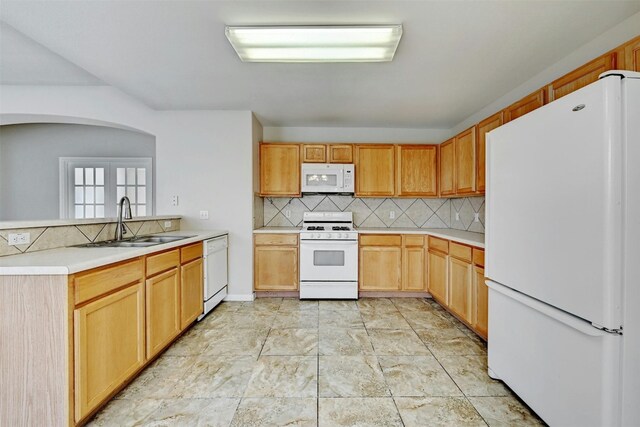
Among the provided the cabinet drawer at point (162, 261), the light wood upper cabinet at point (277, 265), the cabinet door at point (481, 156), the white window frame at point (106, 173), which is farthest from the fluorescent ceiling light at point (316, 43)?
the white window frame at point (106, 173)

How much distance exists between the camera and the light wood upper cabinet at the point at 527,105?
2.00 metres

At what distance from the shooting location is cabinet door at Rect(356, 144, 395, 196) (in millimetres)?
3730

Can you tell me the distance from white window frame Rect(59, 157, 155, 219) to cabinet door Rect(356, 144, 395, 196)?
3270 mm

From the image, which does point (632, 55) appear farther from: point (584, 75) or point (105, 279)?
point (105, 279)

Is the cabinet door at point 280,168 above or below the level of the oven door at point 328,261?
above

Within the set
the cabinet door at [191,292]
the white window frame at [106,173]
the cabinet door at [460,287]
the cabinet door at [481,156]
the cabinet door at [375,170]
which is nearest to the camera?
the cabinet door at [191,292]

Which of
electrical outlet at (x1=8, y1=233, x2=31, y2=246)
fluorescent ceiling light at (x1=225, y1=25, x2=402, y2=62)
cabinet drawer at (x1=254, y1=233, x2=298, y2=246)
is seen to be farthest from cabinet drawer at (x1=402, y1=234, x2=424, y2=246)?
electrical outlet at (x1=8, y1=233, x2=31, y2=246)

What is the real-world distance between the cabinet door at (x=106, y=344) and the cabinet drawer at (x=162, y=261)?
153 millimetres

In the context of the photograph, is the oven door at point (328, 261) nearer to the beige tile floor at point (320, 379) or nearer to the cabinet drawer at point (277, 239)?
the cabinet drawer at point (277, 239)

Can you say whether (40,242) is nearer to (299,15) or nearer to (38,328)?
(38,328)

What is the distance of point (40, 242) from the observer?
169 centimetres

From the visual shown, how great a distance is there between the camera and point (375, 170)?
3746mm

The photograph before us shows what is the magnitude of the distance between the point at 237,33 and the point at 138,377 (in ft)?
7.74

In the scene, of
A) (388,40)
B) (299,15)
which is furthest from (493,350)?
(299,15)
